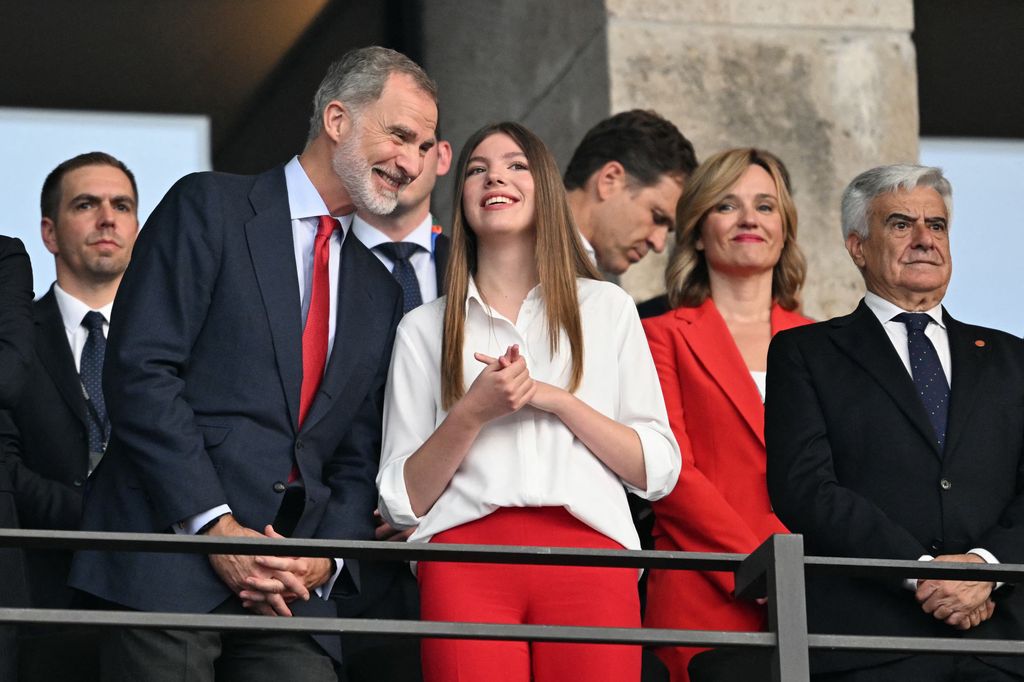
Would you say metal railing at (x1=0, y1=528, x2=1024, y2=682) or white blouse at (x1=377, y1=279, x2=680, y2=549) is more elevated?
white blouse at (x1=377, y1=279, x2=680, y2=549)

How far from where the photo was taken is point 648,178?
5.59 m

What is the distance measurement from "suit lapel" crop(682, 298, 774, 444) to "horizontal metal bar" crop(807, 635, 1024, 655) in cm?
133

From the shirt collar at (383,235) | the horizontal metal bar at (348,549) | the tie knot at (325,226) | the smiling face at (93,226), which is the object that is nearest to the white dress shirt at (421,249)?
the shirt collar at (383,235)

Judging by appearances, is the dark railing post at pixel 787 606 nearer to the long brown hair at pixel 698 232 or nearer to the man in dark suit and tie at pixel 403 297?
the man in dark suit and tie at pixel 403 297

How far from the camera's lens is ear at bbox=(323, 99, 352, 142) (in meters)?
4.24

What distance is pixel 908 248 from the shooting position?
429cm

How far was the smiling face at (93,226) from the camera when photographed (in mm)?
5461

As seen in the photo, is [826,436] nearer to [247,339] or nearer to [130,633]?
[247,339]

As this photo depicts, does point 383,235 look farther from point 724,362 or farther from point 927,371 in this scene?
point 927,371

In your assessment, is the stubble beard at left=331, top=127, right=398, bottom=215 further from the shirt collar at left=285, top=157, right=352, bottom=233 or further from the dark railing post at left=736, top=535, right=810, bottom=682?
the dark railing post at left=736, top=535, right=810, bottom=682

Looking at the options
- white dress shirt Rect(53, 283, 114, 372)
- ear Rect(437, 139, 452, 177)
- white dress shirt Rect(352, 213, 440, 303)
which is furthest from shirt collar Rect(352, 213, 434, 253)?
white dress shirt Rect(53, 283, 114, 372)

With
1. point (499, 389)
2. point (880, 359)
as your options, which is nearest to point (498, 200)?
point (499, 389)

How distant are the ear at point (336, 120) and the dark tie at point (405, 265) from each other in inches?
27.1

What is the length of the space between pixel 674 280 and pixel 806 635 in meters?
1.91
